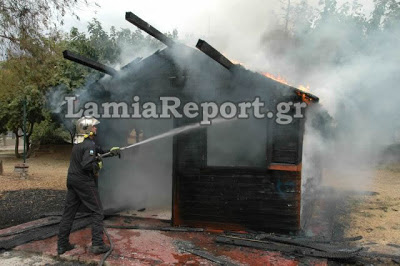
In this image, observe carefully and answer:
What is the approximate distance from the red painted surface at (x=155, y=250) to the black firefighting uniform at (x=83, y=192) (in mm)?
347

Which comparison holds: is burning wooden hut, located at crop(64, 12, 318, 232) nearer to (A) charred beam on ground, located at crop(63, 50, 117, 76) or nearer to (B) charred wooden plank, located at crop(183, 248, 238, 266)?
(A) charred beam on ground, located at crop(63, 50, 117, 76)

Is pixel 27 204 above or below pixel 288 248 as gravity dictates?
below

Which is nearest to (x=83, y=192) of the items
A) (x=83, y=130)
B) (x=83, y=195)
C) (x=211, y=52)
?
(x=83, y=195)

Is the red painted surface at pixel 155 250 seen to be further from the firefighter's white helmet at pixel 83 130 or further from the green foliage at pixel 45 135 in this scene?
the green foliage at pixel 45 135

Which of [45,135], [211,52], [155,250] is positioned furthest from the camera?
[45,135]

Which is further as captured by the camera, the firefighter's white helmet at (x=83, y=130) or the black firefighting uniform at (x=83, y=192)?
the firefighter's white helmet at (x=83, y=130)

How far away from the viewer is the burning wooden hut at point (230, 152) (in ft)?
19.9

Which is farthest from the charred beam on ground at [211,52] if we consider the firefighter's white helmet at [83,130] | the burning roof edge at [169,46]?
the firefighter's white helmet at [83,130]

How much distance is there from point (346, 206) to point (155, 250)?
6.06 m

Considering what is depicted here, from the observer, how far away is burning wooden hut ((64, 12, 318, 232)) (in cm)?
607

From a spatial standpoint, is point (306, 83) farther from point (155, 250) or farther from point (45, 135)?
point (45, 135)

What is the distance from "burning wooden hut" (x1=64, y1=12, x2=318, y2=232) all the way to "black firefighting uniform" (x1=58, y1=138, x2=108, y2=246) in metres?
1.76

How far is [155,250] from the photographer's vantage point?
545 cm

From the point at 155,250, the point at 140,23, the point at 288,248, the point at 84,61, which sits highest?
the point at 140,23
